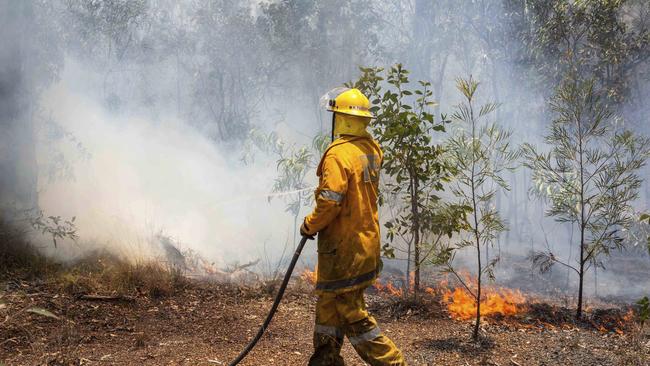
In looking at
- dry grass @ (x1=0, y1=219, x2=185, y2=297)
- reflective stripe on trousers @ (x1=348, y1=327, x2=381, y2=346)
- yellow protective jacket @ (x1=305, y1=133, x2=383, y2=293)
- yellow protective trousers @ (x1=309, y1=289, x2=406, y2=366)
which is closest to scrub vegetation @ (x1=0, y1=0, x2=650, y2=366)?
dry grass @ (x1=0, y1=219, x2=185, y2=297)

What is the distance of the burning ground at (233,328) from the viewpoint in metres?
4.29

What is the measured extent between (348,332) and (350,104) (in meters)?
1.47

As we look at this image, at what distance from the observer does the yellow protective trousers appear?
328cm

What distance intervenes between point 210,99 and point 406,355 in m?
17.3

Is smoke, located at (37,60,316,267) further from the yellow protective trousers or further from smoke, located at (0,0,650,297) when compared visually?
the yellow protective trousers

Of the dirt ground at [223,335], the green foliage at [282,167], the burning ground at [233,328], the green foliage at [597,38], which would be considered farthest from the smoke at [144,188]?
the green foliage at [597,38]

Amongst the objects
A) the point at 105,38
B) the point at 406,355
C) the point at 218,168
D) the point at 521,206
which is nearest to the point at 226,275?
the point at 406,355

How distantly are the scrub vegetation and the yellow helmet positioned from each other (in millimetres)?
107

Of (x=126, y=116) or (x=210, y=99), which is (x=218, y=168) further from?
(x=210, y=99)

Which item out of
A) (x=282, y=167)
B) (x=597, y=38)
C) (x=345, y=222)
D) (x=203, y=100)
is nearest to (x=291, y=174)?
(x=282, y=167)

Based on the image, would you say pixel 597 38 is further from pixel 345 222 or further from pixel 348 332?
pixel 348 332

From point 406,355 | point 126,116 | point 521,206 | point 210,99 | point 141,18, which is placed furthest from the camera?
point 521,206

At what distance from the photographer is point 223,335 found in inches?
190

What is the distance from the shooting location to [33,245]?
6242 mm
